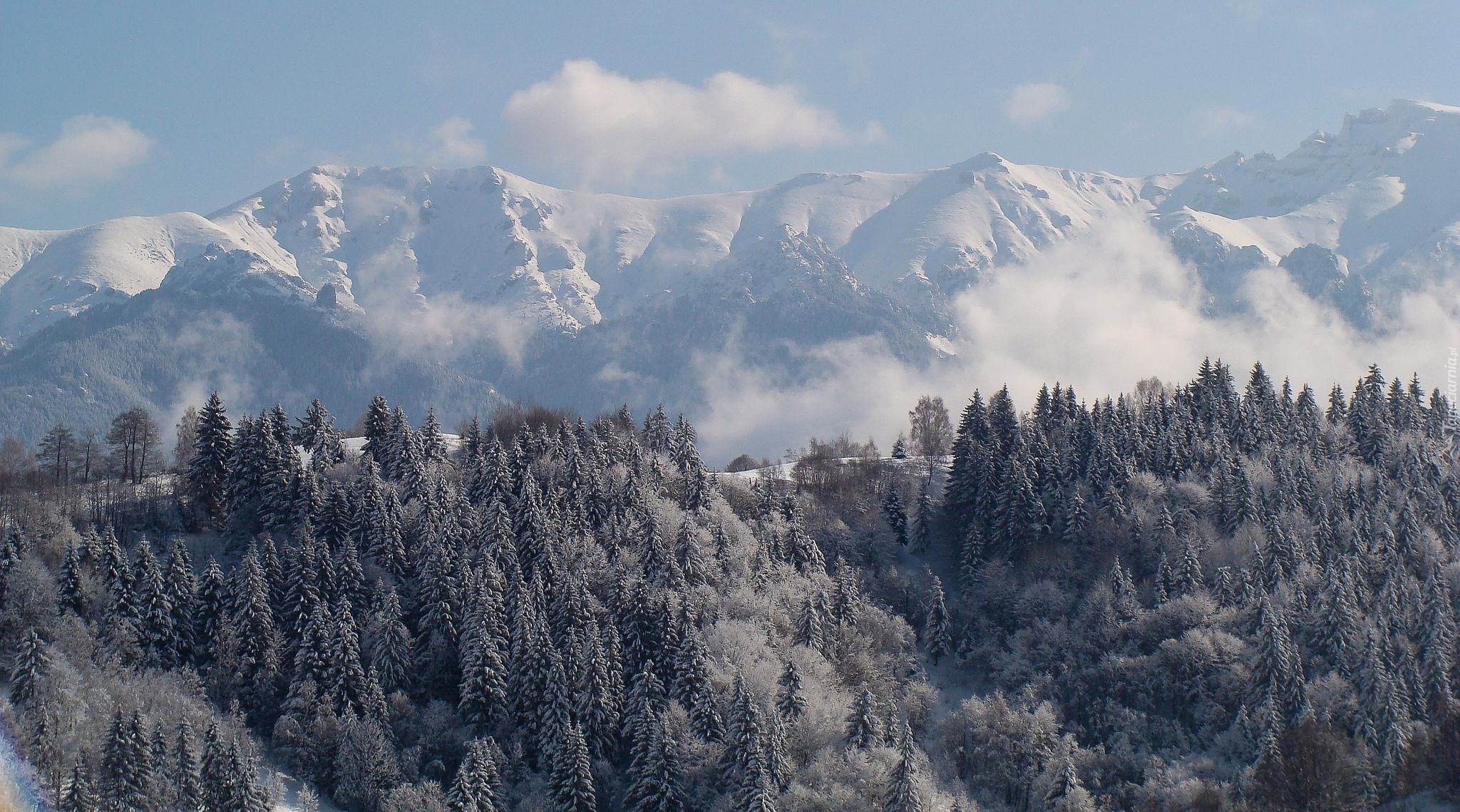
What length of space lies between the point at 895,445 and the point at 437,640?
96.6m

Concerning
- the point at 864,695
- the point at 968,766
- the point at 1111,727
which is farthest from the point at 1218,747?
the point at 864,695

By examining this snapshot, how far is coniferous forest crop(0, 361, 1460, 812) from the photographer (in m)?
87.7

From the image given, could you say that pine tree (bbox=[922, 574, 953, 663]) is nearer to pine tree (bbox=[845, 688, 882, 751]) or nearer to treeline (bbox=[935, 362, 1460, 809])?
treeline (bbox=[935, 362, 1460, 809])

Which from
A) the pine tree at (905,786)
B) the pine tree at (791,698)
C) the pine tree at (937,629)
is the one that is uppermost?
the pine tree at (937,629)

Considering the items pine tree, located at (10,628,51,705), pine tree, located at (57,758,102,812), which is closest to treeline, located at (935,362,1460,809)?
pine tree, located at (57,758,102,812)

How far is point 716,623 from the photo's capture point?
109 meters

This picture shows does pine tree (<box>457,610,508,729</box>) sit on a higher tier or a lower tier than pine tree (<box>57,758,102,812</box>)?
higher

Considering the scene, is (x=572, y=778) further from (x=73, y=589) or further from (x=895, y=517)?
(x=895, y=517)

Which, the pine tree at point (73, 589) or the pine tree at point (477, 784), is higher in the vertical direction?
the pine tree at point (73, 589)

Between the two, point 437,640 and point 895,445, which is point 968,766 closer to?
point 437,640

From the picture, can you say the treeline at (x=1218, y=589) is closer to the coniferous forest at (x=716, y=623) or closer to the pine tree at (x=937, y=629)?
the coniferous forest at (x=716, y=623)

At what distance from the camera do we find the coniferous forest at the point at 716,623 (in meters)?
87.7

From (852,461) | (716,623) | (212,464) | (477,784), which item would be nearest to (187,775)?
(477,784)

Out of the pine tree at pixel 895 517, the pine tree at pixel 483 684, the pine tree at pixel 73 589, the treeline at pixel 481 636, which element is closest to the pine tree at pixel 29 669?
the treeline at pixel 481 636
